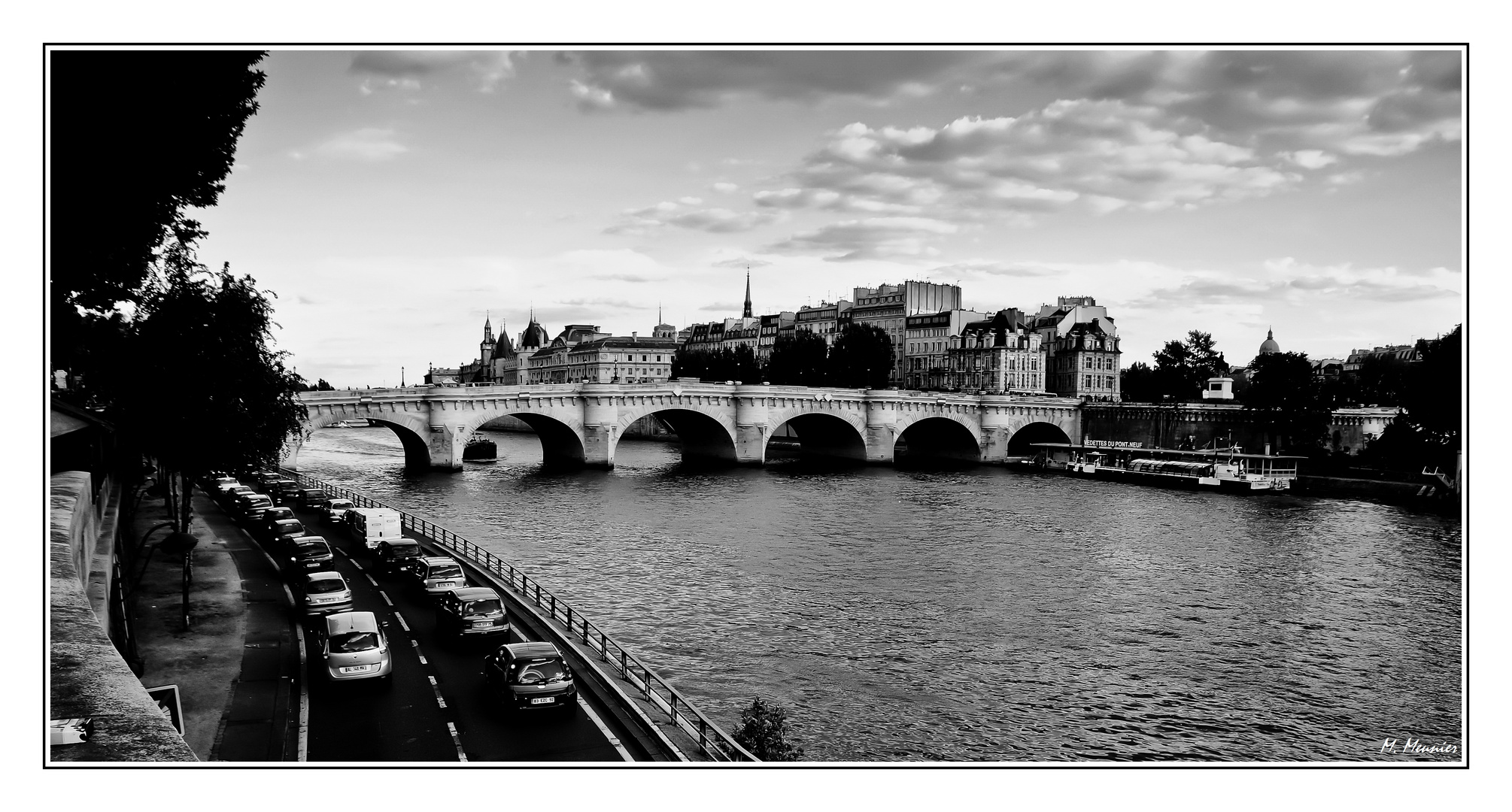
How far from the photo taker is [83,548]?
60.5ft

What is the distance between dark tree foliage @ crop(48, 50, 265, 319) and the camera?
14.4 meters

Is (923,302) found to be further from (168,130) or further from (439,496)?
(168,130)

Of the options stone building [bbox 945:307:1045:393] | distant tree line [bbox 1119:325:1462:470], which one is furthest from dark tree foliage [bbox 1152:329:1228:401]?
stone building [bbox 945:307:1045:393]

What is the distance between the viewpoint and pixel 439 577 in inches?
1097

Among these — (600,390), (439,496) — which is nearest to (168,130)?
(439,496)

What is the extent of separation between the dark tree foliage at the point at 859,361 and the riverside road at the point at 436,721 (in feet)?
347

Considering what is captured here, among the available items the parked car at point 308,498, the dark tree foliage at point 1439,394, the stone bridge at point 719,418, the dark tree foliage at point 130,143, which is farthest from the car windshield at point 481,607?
the dark tree foliage at point 1439,394

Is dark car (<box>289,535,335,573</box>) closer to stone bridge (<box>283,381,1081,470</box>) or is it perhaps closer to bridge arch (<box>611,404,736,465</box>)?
stone bridge (<box>283,381,1081,470</box>)

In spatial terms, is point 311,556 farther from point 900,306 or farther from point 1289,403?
point 900,306

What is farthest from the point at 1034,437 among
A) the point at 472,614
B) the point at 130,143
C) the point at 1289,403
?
the point at 130,143

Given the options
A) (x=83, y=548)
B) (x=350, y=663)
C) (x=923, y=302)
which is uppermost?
(x=923, y=302)

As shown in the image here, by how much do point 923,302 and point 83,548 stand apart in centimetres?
15256

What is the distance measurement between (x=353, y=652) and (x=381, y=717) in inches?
69.2

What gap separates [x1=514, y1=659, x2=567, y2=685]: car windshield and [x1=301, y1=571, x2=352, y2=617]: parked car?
8.30 meters
